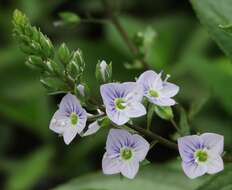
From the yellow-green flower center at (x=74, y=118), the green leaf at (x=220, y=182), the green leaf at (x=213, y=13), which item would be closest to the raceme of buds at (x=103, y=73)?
the yellow-green flower center at (x=74, y=118)

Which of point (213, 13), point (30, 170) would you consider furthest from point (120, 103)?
point (30, 170)

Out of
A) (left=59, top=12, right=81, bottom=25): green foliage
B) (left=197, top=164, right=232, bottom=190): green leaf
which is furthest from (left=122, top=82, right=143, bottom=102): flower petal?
(left=59, top=12, right=81, bottom=25): green foliage

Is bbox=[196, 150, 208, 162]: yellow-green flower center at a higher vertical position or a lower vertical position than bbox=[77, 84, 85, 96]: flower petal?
lower

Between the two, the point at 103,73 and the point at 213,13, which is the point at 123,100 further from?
the point at 213,13

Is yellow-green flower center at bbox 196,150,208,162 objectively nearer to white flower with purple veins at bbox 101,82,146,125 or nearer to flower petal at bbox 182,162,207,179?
flower petal at bbox 182,162,207,179

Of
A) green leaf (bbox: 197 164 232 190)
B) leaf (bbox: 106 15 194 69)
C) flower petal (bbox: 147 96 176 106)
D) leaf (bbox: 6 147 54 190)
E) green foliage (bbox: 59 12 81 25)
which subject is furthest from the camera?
leaf (bbox: 106 15 194 69)

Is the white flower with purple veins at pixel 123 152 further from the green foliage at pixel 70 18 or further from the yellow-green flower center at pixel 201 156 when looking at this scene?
the green foliage at pixel 70 18

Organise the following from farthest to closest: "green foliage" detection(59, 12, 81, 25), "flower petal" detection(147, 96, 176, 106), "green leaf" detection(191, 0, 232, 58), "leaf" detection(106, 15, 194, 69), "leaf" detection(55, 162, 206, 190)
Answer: "leaf" detection(106, 15, 194, 69) < "green foliage" detection(59, 12, 81, 25) < "leaf" detection(55, 162, 206, 190) < "green leaf" detection(191, 0, 232, 58) < "flower petal" detection(147, 96, 176, 106)
